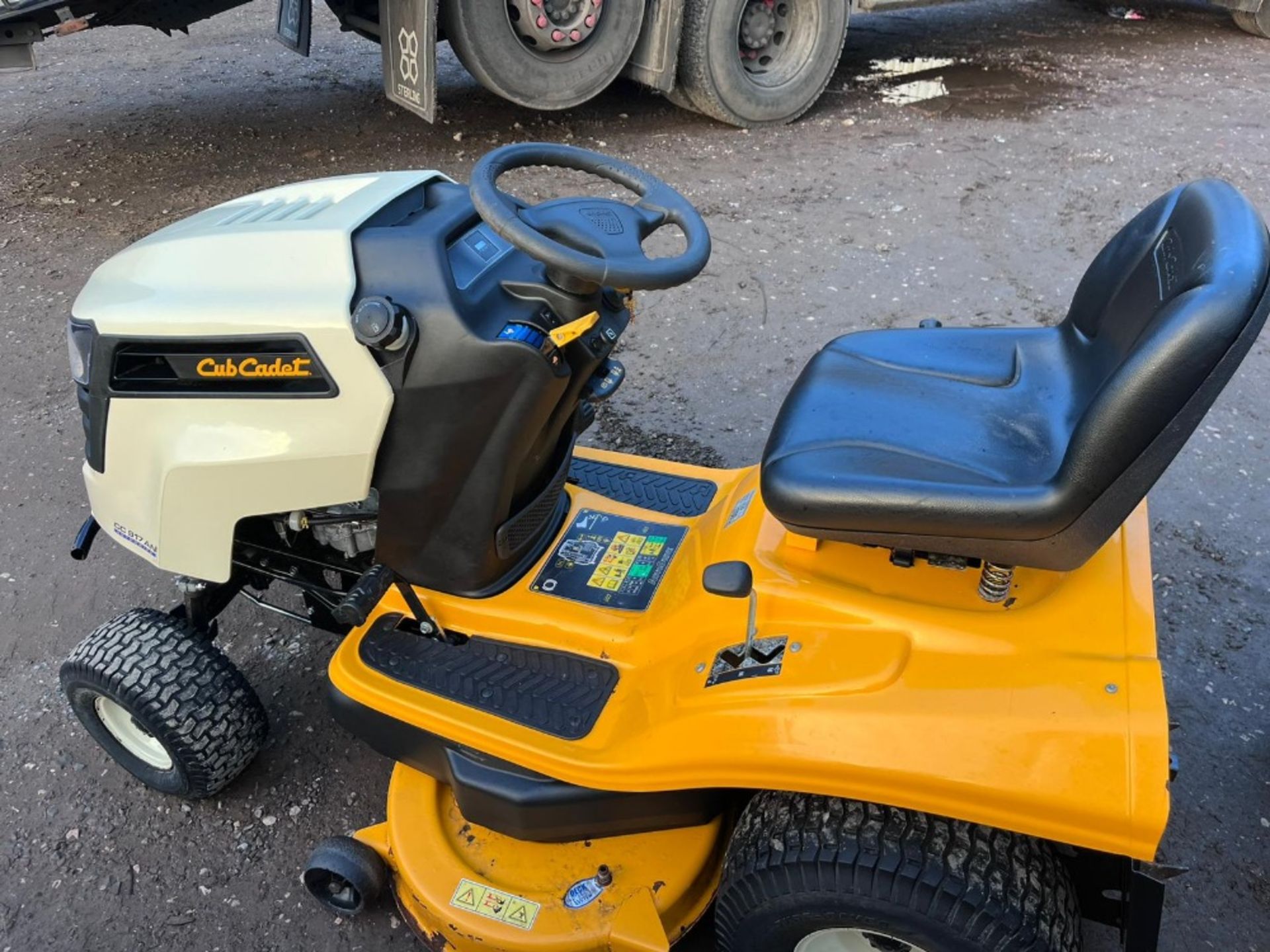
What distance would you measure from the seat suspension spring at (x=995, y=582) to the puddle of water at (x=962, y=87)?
4.72 meters

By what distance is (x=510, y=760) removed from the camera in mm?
1637

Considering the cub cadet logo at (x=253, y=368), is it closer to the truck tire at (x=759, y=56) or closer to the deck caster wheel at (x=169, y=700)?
the deck caster wheel at (x=169, y=700)

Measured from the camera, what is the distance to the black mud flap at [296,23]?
445cm

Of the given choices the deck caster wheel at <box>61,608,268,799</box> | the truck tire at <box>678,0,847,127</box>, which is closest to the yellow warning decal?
the deck caster wheel at <box>61,608,268,799</box>

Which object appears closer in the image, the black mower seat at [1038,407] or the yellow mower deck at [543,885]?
the black mower seat at [1038,407]

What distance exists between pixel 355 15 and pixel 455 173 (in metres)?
1.04

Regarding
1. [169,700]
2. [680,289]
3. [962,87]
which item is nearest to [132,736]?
[169,700]

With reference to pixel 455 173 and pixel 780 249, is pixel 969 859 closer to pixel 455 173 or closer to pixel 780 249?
pixel 780 249

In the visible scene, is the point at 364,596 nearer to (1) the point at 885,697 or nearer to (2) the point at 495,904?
(2) the point at 495,904

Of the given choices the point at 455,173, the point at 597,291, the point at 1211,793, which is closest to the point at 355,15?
the point at 455,173

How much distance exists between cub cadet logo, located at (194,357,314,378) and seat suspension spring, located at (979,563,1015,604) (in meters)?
1.10

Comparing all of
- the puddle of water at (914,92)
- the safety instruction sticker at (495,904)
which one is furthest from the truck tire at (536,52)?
the safety instruction sticker at (495,904)

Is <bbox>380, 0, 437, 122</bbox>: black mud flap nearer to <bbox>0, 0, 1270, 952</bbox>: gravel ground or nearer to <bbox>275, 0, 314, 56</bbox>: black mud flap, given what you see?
<bbox>275, 0, 314, 56</bbox>: black mud flap

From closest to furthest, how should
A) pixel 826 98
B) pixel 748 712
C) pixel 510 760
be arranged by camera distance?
pixel 748 712 → pixel 510 760 → pixel 826 98
